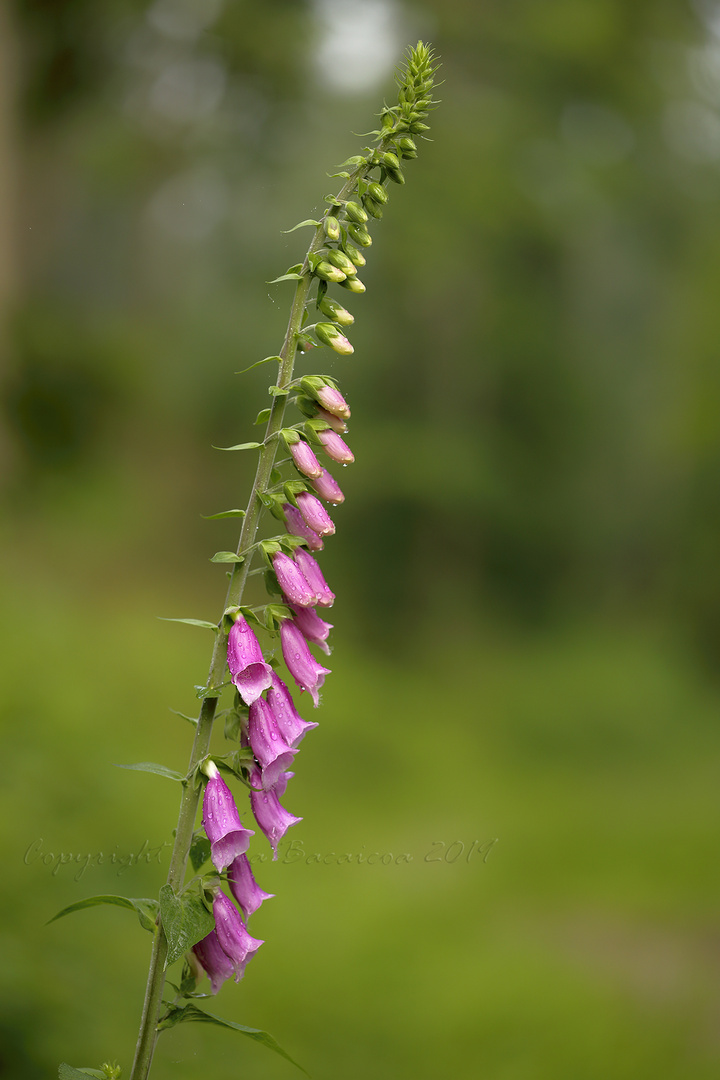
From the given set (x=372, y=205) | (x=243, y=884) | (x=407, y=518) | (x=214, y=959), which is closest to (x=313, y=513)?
(x=372, y=205)

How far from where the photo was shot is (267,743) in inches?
66.6

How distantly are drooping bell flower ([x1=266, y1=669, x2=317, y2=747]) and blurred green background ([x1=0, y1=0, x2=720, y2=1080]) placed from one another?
1.85 metres

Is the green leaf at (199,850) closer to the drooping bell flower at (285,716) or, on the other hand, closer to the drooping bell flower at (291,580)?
the drooping bell flower at (285,716)

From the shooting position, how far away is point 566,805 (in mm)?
10211

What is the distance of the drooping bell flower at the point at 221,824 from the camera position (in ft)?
5.37

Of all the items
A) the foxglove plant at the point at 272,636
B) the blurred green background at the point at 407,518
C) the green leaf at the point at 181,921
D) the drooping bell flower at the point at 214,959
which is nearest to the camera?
the green leaf at the point at 181,921

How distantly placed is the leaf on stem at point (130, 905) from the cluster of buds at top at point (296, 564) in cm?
12

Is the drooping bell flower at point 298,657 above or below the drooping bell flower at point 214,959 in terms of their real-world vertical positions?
above

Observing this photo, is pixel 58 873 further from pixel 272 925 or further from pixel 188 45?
pixel 188 45

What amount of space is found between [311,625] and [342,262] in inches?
27.6

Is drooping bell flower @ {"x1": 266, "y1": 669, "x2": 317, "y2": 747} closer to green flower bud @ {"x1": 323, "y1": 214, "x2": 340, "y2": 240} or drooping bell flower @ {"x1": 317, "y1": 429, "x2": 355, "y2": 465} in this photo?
drooping bell flower @ {"x1": 317, "y1": 429, "x2": 355, "y2": 465}

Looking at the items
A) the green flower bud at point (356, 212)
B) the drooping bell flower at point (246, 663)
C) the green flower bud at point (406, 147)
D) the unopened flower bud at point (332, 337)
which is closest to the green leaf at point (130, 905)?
the drooping bell flower at point (246, 663)

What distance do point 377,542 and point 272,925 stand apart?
8.09 metres

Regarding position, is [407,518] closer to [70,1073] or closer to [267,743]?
[267,743]
